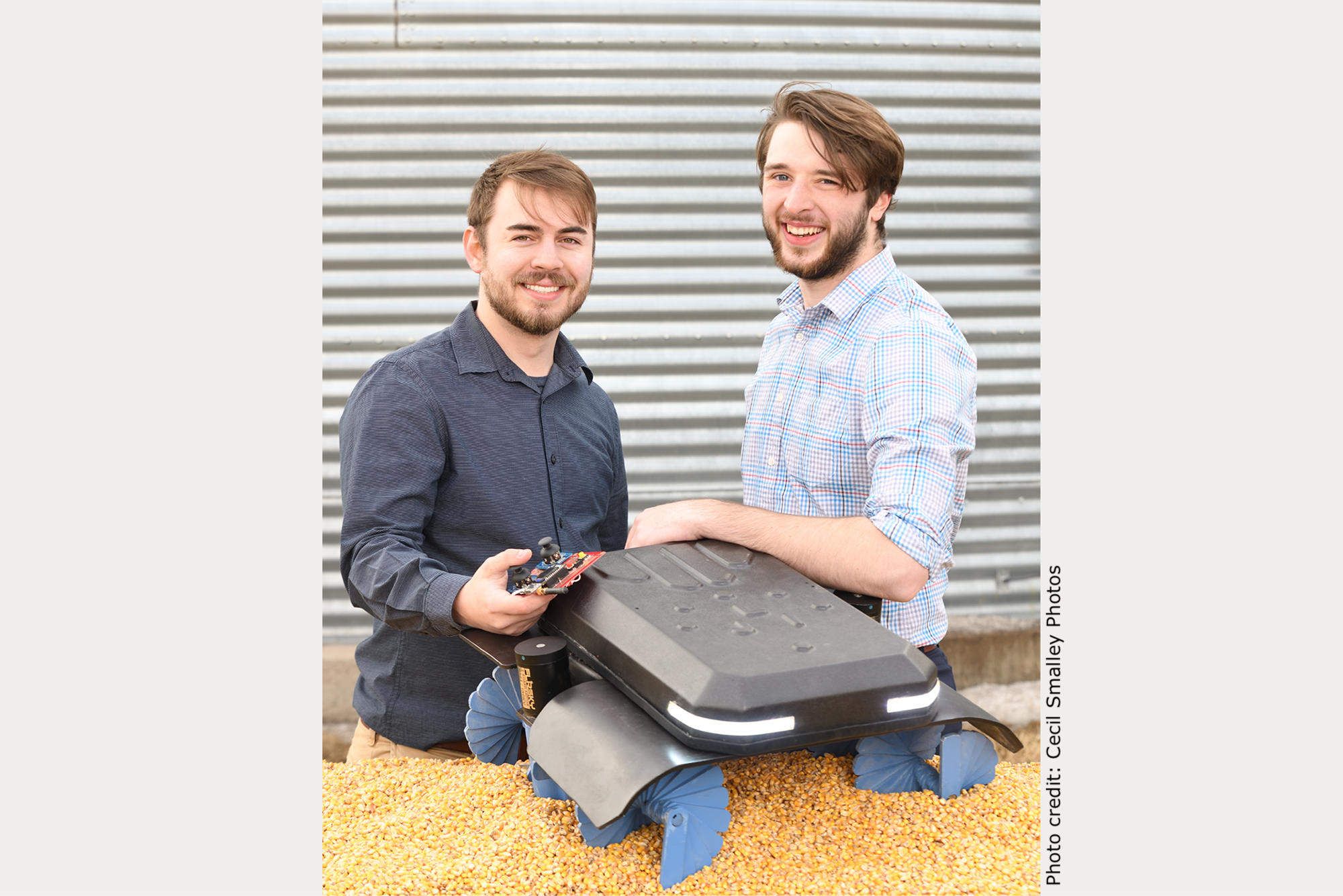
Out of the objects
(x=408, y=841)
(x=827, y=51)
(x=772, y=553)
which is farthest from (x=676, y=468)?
(x=408, y=841)

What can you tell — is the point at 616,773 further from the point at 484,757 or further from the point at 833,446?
the point at 833,446

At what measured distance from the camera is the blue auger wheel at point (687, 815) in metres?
1.52

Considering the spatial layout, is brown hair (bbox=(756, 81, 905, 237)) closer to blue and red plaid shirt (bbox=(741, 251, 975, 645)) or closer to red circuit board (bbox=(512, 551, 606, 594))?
blue and red plaid shirt (bbox=(741, 251, 975, 645))

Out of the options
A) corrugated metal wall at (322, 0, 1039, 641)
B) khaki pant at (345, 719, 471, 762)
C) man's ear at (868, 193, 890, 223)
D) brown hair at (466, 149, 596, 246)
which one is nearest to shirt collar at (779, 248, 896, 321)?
man's ear at (868, 193, 890, 223)

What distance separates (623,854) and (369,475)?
1164 millimetres

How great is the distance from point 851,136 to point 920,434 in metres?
0.86

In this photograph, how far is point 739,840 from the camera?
1.64 metres

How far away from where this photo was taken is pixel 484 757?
6.59ft

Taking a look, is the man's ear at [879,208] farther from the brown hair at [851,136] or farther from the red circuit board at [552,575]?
the red circuit board at [552,575]

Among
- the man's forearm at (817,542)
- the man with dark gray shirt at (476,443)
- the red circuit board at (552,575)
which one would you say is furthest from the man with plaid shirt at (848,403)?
the man with dark gray shirt at (476,443)

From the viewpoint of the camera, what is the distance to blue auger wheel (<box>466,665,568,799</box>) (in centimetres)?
193

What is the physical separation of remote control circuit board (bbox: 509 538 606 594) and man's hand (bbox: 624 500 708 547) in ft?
0.96

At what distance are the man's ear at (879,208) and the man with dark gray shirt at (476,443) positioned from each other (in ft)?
2.56

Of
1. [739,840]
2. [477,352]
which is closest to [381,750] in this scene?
[477,352]
